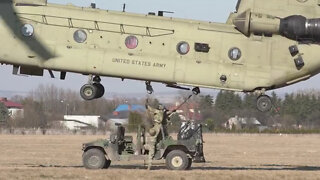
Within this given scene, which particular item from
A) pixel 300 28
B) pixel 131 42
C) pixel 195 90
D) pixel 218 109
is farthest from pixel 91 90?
pixel 218 109

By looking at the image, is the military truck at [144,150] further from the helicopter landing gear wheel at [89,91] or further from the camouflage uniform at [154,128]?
the helicopter landing gear wheel at [89,91]

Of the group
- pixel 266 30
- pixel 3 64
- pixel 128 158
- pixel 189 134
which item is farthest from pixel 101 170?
pixel 266 30

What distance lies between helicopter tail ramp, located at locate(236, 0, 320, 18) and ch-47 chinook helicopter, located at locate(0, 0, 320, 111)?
0.04 meters

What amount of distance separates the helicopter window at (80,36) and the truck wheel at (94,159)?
156 inches

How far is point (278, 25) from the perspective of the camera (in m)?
27.2

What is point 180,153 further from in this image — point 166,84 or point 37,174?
point 37,174

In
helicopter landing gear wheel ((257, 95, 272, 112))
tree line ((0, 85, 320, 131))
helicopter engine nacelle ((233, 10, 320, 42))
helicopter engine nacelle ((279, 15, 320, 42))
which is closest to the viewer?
helicopter engine nacelle ((279, 15, 320, 42))

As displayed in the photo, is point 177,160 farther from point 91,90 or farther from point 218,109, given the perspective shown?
point 218,109

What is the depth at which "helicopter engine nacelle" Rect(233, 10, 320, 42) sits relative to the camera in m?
26.6

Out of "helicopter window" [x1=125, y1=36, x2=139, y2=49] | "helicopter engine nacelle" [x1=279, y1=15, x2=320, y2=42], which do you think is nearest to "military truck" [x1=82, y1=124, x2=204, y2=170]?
"helicopter window" [x1=125, y1=36, x2=139, y2=49]

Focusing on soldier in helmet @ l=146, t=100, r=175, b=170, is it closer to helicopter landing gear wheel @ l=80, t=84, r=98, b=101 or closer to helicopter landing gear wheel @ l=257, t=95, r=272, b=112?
helicopter landing gear wheel @ l=80, t=84, r=98, b=101

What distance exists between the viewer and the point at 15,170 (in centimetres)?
2564

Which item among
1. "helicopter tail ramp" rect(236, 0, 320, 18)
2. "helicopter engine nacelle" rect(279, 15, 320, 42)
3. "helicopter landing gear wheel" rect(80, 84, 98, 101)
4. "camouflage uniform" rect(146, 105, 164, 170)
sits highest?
"helicopter tail ramp" rect(236, 0, 320, 18)

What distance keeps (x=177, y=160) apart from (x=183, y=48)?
13.0ft
